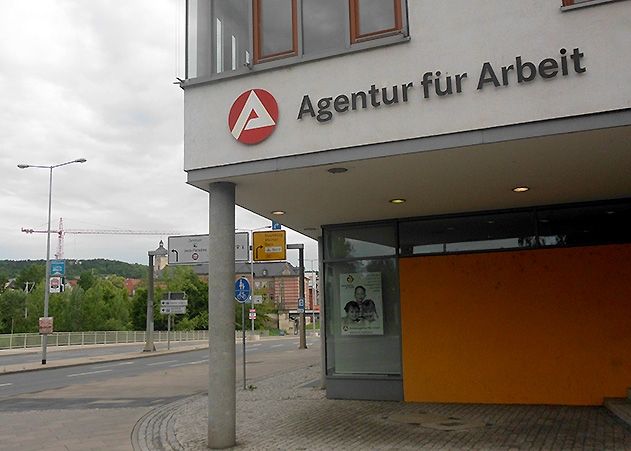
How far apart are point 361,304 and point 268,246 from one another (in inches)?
271

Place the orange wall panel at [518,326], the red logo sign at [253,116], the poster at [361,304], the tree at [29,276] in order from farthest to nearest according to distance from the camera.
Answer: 1. the tree at [29,276]
2. the poster at [361,304]
3. the orange wall panel at [518,326]
4. the red logo sign at [253,116]

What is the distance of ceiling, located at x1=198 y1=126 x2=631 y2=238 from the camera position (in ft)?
24.8

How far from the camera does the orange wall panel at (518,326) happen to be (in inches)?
418

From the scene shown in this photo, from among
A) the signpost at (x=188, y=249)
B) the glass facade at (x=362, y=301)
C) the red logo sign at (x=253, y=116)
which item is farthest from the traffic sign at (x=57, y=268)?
the red logo sign at (x=253, y=116)

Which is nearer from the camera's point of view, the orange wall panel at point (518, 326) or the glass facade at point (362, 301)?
the orange wall panel at point (518, 326)

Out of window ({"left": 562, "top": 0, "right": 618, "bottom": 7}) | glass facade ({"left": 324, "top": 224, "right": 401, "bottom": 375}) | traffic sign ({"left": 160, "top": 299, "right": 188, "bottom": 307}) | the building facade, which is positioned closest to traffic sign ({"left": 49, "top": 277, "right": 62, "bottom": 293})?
traffic sign ({"left": 160, "top": 299, "right": 188, "bottom": 307})

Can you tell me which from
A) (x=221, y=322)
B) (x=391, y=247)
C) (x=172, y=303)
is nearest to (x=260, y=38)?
(x=221, y=322)

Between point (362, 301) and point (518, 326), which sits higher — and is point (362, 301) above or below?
above

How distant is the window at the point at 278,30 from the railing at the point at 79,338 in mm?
39609

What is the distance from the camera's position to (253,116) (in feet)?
28.0

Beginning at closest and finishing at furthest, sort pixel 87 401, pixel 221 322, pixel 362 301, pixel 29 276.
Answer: pixel 221 322, pixel 362 301, pixel 87 401, pixel 29 276

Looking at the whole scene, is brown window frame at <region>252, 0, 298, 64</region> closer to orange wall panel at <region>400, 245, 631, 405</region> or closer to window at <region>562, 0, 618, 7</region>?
window at <region>562, 0, 618, 7</region>

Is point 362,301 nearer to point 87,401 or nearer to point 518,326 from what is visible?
point 518,326

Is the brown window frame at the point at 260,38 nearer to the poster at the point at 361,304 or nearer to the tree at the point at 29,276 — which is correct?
the poster at the point at 361,304
